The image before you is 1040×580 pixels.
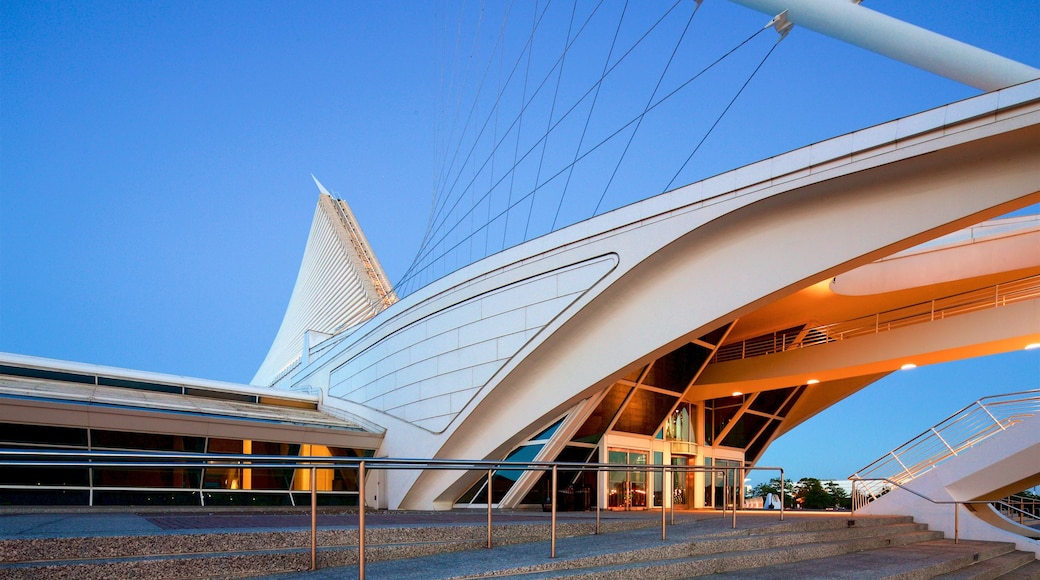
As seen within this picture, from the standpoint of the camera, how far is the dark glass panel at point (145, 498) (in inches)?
631

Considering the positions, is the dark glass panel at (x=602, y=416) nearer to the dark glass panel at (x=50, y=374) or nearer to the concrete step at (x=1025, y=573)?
the concrete step at (x=1025, y=573)

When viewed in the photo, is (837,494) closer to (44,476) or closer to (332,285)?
(332,285)

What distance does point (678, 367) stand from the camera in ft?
63.6

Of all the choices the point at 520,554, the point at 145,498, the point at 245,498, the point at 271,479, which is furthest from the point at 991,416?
the point at 145,498

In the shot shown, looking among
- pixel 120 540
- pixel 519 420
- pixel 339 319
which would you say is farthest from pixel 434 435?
pixel 339 319

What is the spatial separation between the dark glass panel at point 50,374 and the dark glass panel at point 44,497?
17.7 feet

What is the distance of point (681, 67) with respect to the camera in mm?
78750

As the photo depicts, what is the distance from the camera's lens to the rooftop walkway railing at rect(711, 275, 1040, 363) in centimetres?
1562

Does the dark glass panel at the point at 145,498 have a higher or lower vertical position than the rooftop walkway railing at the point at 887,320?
lower

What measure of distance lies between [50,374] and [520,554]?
17.2 metres

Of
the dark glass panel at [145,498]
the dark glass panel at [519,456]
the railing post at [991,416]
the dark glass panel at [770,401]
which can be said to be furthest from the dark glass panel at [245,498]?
the railing post at [991,416]

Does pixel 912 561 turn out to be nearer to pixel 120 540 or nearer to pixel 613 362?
pixel 613 362

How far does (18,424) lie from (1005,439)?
66.1ft

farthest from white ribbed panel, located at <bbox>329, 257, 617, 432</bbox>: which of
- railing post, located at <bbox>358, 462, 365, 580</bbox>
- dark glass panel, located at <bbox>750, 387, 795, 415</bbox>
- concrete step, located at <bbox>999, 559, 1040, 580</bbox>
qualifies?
dark glass panel, located at <bbox>750, 387, 795, 415</bbox>
